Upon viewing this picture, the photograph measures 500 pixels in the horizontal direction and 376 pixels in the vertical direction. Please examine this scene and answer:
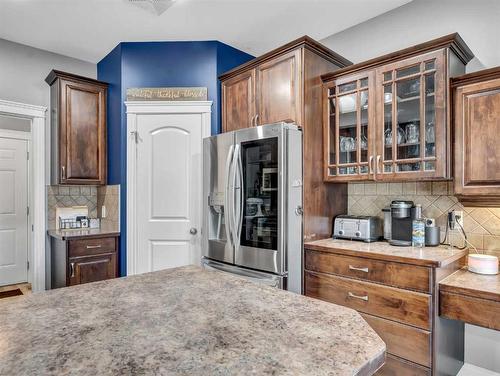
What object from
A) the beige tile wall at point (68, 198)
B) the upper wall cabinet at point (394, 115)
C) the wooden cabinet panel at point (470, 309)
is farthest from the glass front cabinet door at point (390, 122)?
the beige tile wall at point (68, 198)

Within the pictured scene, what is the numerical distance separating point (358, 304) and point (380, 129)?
1243 millimetres

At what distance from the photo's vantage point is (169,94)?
10.8 ft

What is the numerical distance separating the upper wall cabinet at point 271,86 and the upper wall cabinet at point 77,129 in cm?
140

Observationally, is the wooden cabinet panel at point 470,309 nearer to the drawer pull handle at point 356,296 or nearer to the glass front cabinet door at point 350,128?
the drawer pull handle at point 356,296

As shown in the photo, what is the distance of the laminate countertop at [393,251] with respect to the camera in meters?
1.96

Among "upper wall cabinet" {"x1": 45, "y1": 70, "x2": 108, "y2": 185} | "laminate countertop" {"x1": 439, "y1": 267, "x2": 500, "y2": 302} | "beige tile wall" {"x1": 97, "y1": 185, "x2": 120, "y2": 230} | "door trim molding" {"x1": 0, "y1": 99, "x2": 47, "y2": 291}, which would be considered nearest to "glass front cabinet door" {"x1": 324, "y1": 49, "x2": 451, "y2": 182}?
"laminate countertop" {"x1": 439, "y1": 267, "x2": 500, "y2": 302}

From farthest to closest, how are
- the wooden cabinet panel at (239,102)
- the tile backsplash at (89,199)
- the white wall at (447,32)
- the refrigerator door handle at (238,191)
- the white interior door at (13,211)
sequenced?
the white interior door at (13,211) → the tile backsplash at (89,199) → the wooden cabinet panel at (239,102) → the refrigerator door handle at (238,191) → the white wall at (447,32)

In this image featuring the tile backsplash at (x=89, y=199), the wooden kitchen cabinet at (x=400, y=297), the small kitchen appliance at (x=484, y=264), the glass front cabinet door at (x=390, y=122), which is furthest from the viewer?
the tile backsplash at (x=89, y=199)

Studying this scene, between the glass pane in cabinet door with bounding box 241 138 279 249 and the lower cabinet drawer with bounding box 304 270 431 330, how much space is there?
1.46 feet

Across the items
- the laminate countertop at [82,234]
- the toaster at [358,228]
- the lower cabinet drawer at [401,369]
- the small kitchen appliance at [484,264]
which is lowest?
the lower cabinet drawer at [401,369]

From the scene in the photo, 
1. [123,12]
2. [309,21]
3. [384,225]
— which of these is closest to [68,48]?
[123,12]

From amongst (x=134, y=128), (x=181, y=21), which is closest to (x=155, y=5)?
(x=181, y=21)

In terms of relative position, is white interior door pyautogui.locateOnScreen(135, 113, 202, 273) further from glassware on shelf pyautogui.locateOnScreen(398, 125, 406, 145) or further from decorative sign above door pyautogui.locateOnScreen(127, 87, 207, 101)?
glassware on shelf pyautogui.locateOnScreen(398, 125, 406, 145)

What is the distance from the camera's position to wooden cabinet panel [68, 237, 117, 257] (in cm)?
307
